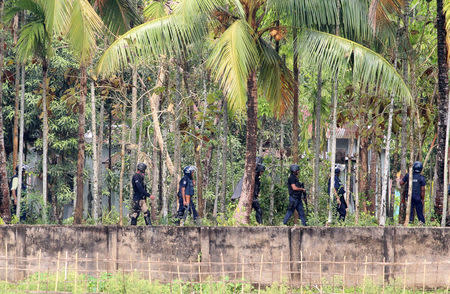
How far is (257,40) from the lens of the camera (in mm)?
16734

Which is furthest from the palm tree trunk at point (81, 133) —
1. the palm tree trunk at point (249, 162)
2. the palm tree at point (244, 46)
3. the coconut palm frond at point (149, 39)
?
the palm tree trunk at point (249, 162)

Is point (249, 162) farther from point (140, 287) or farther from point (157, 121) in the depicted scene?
point (140, 287)

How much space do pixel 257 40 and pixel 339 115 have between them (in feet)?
17.1

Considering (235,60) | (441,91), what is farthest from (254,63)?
(441,91)

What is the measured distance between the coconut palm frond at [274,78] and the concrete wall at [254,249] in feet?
16.8

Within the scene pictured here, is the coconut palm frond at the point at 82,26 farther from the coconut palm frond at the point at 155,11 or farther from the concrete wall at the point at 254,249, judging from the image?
the concrete wall at the point at 254,249

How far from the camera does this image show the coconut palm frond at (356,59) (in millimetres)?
14984

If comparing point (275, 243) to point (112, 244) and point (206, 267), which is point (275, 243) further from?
point (112, 244)

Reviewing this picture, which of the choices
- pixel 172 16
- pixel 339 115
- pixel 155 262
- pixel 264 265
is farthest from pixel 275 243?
pixel 339 115

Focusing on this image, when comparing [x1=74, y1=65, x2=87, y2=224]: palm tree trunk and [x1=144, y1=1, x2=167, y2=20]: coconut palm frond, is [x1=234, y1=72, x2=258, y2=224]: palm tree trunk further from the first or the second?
[x1=74, y1=65, x2=87, y2=224]: palm tree trunk

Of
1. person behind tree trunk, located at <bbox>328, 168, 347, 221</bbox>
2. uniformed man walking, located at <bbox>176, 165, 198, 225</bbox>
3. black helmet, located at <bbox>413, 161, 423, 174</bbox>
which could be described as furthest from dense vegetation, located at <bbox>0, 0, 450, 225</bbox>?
uniformed man walking, located at <bbox>176, 165, 198, 225</bbox>

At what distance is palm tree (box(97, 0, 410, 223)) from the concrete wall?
8.73ft

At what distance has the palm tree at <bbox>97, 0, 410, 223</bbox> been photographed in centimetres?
1495

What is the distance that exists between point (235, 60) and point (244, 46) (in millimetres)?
503
